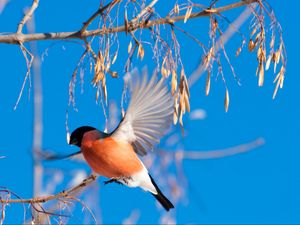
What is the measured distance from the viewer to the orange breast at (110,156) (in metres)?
2.15

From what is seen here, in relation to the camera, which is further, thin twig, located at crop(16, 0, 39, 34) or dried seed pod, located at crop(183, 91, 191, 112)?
thin twig, located at crop(16, 0, 39, 34)

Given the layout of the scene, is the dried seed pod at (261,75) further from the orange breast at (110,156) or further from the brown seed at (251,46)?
the orange breast at (110,156)

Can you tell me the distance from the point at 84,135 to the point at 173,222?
0.51 m

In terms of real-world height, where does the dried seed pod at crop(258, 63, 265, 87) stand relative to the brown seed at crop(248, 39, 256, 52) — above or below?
below

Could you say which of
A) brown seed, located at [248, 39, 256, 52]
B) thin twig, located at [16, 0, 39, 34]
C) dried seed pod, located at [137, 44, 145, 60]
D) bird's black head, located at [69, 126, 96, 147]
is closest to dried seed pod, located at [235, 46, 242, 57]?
brown seed, located at [248, 39, 256, 52]

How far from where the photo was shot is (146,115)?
208 centimetres

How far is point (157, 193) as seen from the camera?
8.02 feet

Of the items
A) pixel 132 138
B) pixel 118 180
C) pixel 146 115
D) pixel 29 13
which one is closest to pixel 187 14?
pixel 29 13

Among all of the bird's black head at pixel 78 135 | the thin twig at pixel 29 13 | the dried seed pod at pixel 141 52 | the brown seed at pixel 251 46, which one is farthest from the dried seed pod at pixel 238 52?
the bird's black head at pixel 78 135

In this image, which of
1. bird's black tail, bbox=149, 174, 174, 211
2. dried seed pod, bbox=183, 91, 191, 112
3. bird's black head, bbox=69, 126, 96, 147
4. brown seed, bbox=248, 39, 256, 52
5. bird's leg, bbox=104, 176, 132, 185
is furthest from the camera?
bird's black tail, bbox=149, 174, 174, 211

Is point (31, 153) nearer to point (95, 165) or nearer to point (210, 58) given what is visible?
point (95, 165)

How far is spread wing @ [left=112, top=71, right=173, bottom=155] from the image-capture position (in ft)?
6.24

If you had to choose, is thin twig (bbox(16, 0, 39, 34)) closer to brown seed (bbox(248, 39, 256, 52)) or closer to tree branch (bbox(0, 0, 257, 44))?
tree branch (bbox(0, 0, 257, 44))

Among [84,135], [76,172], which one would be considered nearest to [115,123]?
[84,135]
